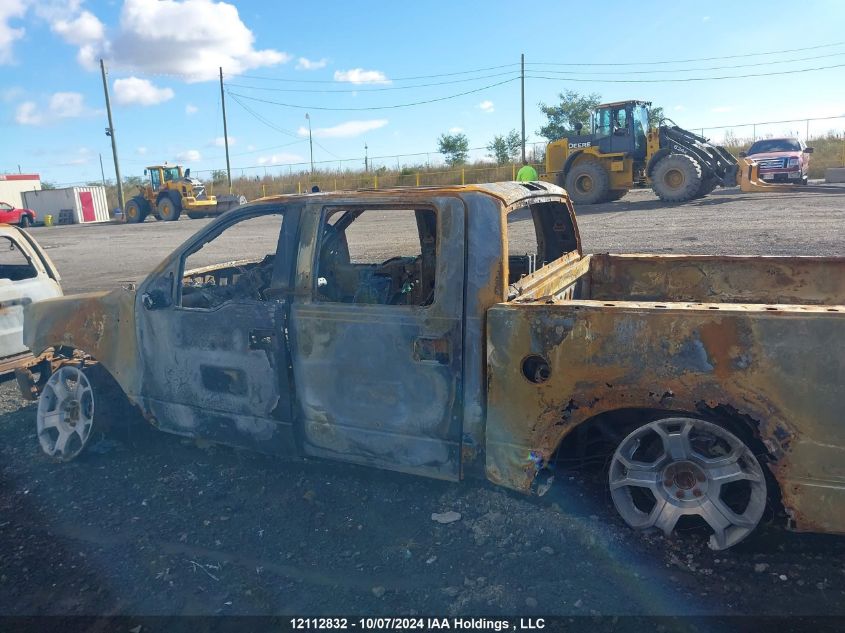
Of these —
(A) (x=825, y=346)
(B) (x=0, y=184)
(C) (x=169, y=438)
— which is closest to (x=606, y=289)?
(A) (x=825, y=346)

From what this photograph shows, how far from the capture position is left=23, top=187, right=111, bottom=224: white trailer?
40750 mm

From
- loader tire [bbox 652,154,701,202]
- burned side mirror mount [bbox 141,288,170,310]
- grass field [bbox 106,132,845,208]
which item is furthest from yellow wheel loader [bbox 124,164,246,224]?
burned side mirror mount [bbox 141,288,170,310]

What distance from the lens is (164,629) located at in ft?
8.83

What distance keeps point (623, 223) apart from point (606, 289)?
11.5 meters

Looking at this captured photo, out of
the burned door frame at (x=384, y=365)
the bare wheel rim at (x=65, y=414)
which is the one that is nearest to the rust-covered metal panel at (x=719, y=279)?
the burned door frame at (x=384, y=365)

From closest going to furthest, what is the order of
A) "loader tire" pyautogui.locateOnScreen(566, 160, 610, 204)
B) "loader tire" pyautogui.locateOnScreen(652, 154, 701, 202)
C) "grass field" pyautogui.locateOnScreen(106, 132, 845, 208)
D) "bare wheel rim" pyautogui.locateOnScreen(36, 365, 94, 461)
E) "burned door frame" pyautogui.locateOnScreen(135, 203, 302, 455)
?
1. "burned door frame" pyautogui.locateOnScreen(135, 203, 302, 455)
2. "bare wheel rim" pyautogui.locateOnScreen(36, 365, 94, 461)
3. "loader tire" pyautogui.locateOnScreen(652, 154, 701, 202)
4. "loader tire" pyautogui.locateOnScreen(566, 160, 610, 204)
5. "grass field" pyautogui.locateOnScreen(106, 132, 845, 208)

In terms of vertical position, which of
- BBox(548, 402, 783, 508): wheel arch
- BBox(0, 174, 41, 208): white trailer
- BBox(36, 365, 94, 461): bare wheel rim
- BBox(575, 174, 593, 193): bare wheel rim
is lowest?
BBox(36, 365, 94, 461): bare wheel rim

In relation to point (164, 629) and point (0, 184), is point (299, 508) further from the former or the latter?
point (0, 184)

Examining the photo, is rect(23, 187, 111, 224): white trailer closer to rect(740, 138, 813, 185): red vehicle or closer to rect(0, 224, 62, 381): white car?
rect(740, 138, 813, 185): red vehicle

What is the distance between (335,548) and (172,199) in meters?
31.0

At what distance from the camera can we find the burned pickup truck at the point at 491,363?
2611mm

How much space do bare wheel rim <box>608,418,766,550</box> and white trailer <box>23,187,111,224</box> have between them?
145 feet

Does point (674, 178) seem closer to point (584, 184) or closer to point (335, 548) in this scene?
point (584, 184)

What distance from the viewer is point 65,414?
4422 millimetres
